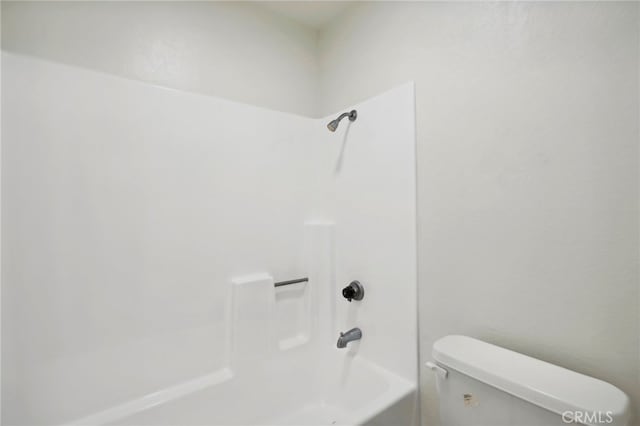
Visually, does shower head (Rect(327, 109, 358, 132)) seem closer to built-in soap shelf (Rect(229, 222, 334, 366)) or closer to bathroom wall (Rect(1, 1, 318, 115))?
bathroom wall (Rect(1, 1, 318, 115))

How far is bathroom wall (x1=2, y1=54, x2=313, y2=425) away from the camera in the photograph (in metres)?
1.05

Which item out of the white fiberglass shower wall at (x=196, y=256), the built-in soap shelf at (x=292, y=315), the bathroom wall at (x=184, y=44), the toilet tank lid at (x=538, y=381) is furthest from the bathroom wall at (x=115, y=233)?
the toilet tank lid at (x=538, y=381)

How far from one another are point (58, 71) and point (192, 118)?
50 centimetres

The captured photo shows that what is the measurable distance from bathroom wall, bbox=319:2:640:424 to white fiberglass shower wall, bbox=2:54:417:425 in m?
0.15

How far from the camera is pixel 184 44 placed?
1431 mm

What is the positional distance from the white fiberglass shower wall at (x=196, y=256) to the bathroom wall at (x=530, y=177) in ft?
0.49

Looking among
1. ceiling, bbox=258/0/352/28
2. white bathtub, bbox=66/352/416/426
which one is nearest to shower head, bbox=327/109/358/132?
ceiling, bbox=258/0/352/28

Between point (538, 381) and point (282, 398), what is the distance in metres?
1.26

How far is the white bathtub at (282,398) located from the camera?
120 centimetres

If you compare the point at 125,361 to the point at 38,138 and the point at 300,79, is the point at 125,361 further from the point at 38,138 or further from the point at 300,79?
the point at 300,79

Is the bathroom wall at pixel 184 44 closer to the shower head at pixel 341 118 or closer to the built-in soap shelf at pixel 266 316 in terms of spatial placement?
the shower head at pixel 341 118

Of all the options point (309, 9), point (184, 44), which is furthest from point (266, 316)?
point (309, 9)

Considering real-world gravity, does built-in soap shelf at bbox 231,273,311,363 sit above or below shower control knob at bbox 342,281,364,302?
below

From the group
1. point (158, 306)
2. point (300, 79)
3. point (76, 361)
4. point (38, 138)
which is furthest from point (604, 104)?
point (76, 361)
